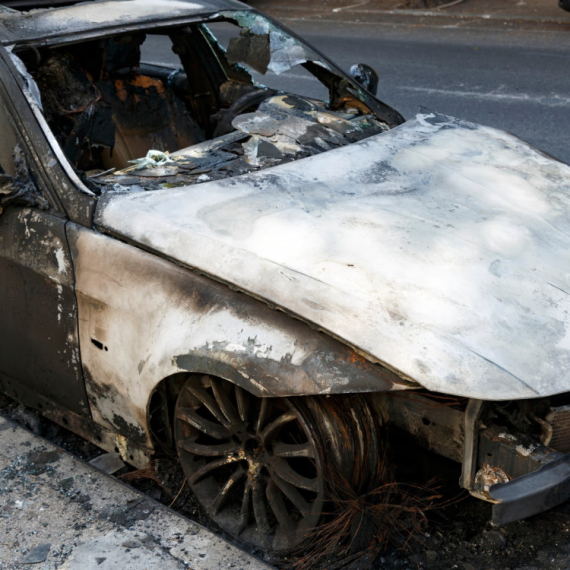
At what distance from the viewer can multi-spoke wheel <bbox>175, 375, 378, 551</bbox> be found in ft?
8.32

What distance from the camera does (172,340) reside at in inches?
103

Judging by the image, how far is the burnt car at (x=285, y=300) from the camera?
232 cm

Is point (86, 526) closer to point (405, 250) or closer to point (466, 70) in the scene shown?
point (405, 250)

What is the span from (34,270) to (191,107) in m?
2.07

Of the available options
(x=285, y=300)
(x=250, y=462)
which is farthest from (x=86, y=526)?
(x=285, y=300)

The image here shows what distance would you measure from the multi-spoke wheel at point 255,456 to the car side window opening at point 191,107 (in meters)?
0.92

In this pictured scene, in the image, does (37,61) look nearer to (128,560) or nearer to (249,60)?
(249,60)

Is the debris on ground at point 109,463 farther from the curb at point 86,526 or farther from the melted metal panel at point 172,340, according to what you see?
the melted metal panel at point 172,340

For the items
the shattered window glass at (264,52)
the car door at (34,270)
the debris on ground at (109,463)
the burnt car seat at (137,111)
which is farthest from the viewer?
the burnt car seat at (137,111)

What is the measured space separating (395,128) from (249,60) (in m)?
1.00

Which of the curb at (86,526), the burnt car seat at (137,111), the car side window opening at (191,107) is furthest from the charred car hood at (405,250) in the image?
the burnt car seat at (137,111)

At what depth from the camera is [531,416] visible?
2398mm

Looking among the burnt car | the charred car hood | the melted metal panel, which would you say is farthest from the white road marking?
the melted metal panel

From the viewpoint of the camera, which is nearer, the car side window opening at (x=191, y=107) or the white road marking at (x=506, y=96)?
the car side window opening at (x=191, y=107)
